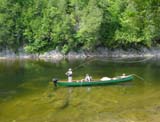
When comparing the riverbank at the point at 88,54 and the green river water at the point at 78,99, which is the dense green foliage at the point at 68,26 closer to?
the riverbank at the point at 88,54

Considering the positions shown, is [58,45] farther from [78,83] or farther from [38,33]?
[78,83]

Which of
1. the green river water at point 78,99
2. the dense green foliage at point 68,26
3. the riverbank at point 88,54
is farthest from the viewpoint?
the riverbank at point 88,54

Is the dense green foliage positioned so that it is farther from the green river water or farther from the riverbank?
the green river water

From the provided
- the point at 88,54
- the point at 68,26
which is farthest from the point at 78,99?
the point at 68,26

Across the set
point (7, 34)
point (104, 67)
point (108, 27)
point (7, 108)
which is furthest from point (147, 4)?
point (7, 34)

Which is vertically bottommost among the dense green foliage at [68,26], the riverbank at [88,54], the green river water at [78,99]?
the green river water at [78,99]

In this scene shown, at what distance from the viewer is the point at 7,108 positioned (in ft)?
92.9

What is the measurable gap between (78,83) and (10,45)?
37295 mm

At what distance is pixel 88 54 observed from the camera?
218ft

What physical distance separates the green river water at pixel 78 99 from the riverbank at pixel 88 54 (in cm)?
1869

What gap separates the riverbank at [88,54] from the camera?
65.0m

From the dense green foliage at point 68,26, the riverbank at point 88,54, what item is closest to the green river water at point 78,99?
the riverbank at point 88,54

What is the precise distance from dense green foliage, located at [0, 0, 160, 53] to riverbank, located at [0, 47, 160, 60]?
1.00 meters

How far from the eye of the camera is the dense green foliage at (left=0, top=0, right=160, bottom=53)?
64.6 meters
